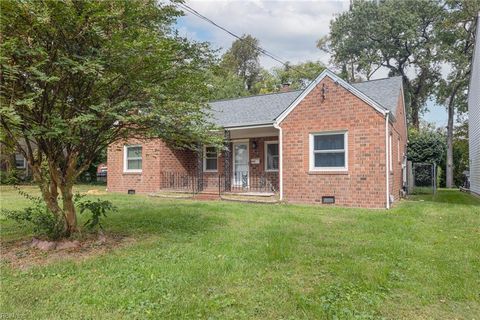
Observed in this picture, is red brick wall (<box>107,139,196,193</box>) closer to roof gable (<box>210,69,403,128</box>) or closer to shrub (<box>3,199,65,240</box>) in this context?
roof gable (<box>210,69,403,128</box>)

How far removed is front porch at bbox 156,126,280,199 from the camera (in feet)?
46.4

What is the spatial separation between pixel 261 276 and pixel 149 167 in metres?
12.1

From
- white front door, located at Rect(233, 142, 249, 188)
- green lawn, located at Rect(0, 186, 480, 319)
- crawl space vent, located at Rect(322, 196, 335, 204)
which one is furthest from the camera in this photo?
white front door, located at Rect(233, 142, 249, 188)

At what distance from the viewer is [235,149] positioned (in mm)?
15648

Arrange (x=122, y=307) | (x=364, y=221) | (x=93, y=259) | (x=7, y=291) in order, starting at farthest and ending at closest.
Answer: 1. (x=364, y=221)
2. (x=93, y=259)
3. (x=7, y=291)
4. (x=122, y=307)

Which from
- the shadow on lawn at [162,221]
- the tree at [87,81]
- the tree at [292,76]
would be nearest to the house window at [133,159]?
the shadow on lawn at [162,221]

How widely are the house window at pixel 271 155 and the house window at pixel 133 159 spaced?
18.8ft

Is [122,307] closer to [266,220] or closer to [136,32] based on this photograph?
[136,32]

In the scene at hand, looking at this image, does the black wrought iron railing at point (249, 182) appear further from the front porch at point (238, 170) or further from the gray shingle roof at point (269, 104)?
the gray shingle roof at point (269, 104)

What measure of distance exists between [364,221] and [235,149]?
829 cm

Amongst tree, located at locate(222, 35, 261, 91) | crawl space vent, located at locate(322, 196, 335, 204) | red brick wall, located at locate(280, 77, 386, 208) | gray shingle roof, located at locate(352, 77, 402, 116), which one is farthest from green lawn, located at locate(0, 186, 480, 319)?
tree, located at locate(222, 35, 261, 91)

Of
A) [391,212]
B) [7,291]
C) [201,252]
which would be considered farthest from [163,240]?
[391,212]

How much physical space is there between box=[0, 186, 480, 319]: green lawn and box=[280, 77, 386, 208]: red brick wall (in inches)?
135

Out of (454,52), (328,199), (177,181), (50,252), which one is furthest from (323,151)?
(454,52)
